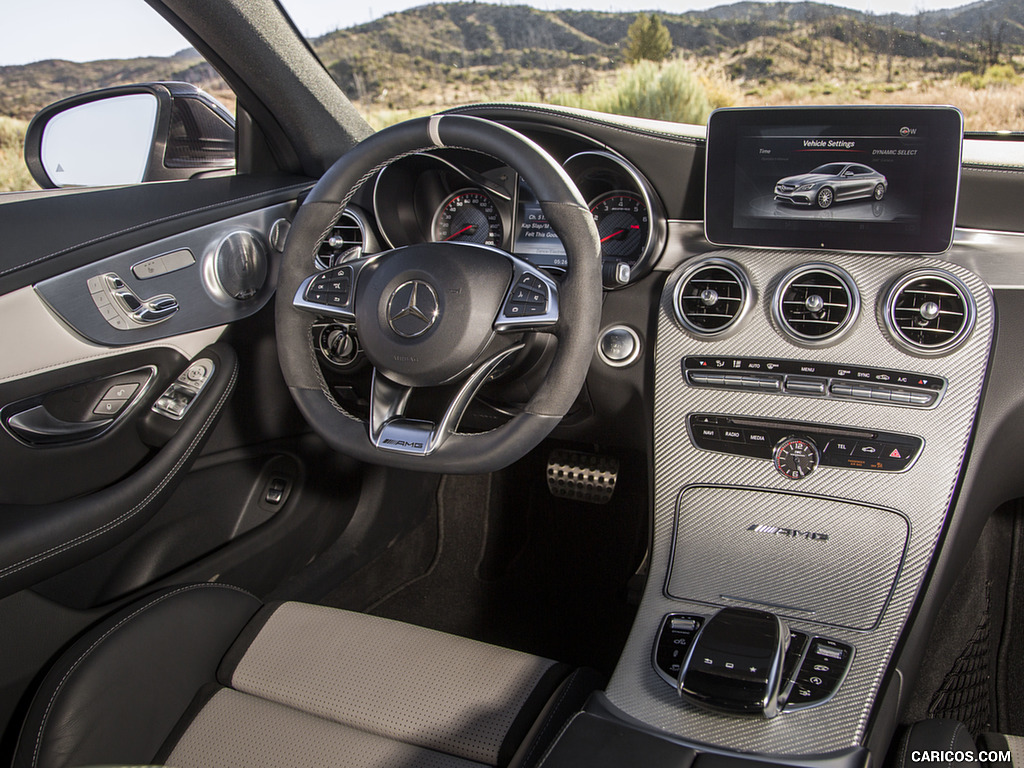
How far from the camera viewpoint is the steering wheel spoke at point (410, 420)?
140cm

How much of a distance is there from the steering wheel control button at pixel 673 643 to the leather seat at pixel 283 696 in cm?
13

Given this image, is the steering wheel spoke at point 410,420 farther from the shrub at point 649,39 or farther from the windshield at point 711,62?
the shrub at point 649,39

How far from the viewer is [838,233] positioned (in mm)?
1591

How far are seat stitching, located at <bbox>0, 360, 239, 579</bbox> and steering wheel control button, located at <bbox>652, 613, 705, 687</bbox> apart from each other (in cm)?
111

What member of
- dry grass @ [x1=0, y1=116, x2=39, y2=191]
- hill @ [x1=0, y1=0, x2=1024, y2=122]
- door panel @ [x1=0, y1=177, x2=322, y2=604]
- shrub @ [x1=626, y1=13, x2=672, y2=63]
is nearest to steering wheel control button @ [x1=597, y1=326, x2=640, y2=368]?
hill @ [x1=0, y1=0, x2=1024, y2=122]

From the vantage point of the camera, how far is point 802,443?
1638 millimetres

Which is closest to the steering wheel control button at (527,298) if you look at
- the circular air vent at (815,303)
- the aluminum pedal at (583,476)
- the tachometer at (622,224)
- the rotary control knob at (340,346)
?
the tachometer at (622,224)

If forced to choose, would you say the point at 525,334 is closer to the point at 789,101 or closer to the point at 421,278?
the point at 421,278

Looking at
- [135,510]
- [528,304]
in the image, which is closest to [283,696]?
[135,510]

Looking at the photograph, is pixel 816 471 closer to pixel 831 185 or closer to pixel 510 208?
pixel 831 185

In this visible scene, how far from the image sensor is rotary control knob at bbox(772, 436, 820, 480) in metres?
1.63

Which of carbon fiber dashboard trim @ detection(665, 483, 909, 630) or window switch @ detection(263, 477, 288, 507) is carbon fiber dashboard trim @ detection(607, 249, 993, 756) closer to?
carbon fiber dashboard trim @ detection(665, 483, 909, 630)

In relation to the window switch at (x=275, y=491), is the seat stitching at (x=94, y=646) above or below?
above

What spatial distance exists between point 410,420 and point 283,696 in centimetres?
53
